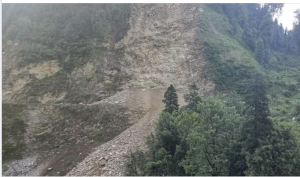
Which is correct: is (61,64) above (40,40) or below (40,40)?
below

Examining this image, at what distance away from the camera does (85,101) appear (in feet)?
119

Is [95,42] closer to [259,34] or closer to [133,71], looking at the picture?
[133,71]

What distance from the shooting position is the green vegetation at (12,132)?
94.1ft

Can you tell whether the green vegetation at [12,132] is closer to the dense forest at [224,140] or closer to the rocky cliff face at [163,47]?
the dense forest at [224,140]

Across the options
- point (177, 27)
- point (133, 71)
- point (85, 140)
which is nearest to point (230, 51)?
point (177, 27)

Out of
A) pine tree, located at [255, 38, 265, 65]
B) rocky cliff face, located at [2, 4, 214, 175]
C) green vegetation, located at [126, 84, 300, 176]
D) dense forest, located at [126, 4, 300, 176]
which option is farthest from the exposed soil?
pine tree, located at [255, 38, 265, 65]

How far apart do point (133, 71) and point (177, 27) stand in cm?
1260

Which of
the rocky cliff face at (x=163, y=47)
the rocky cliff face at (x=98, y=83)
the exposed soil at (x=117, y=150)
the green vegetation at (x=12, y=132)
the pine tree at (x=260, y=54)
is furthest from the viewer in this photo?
the pine tree at (x=260, y=54)

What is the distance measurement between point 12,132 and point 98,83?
12.3m

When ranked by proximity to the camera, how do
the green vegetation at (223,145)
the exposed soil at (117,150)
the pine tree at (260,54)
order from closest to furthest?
1. the green vegetation at (223,145)
2. the exposed soil at (117,150)
3. the pine tree at (260,54)

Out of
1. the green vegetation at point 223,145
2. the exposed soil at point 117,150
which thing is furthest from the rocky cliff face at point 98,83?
the green vegetation at point 223,145

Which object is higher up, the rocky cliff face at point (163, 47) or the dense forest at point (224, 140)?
the rocky cliff face at point (163, 47)

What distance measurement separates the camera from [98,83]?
128 feet

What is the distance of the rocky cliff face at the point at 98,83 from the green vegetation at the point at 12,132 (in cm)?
48
